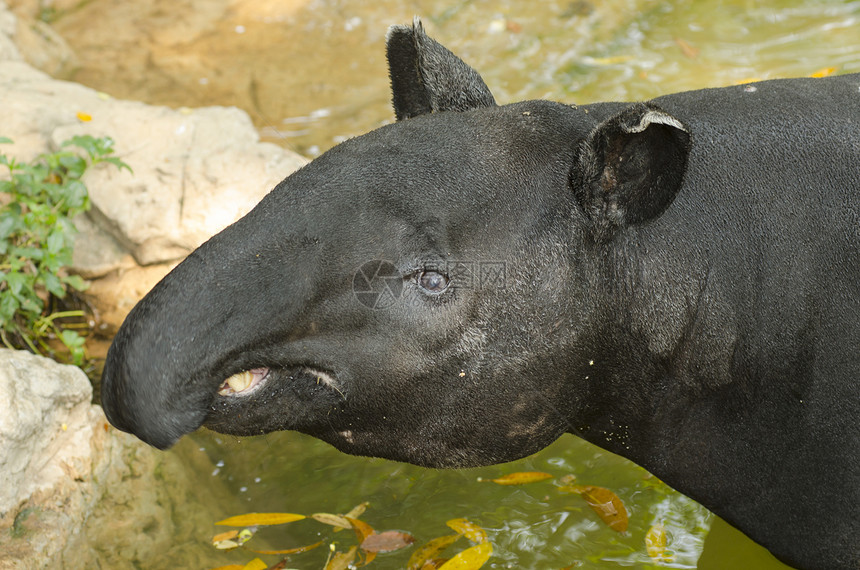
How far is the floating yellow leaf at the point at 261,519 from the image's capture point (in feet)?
17.3

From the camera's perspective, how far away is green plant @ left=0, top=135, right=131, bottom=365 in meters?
6.19

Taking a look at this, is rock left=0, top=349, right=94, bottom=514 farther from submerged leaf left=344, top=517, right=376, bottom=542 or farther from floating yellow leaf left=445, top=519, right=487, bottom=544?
floating yellow leaf left=445, top=519, right=487, bottom=544

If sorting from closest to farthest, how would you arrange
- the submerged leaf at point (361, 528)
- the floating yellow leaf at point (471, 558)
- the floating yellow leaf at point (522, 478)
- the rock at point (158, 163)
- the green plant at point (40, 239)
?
the floating yellow leaf at point (471, 558) → the submerged leaf at point (361, 528) → the floating yellow leaf at point (522, 478) → the green plant at point (40, 239) → the rock at point (158, 163)

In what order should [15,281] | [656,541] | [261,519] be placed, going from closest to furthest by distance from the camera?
[656,541], [261,519], [15,281]

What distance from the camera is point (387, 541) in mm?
5160

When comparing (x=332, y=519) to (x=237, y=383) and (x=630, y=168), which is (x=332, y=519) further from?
(x=630, y=168)

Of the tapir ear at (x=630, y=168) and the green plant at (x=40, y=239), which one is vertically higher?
the tapir ear at (x=630, y=168)

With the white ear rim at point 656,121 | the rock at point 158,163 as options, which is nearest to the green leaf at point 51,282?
the rock at point 158,163

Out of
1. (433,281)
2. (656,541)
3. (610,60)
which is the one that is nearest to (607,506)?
(656,541)

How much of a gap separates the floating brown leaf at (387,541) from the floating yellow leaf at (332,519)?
19 cm

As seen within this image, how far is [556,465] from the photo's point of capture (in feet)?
19.1

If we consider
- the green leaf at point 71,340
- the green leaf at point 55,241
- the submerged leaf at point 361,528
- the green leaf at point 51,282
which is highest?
the green leaf at point 55,241

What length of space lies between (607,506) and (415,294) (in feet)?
8.15

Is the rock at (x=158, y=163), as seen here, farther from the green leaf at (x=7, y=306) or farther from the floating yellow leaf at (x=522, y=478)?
the floating yellow leaf at (x=522, y=478)
